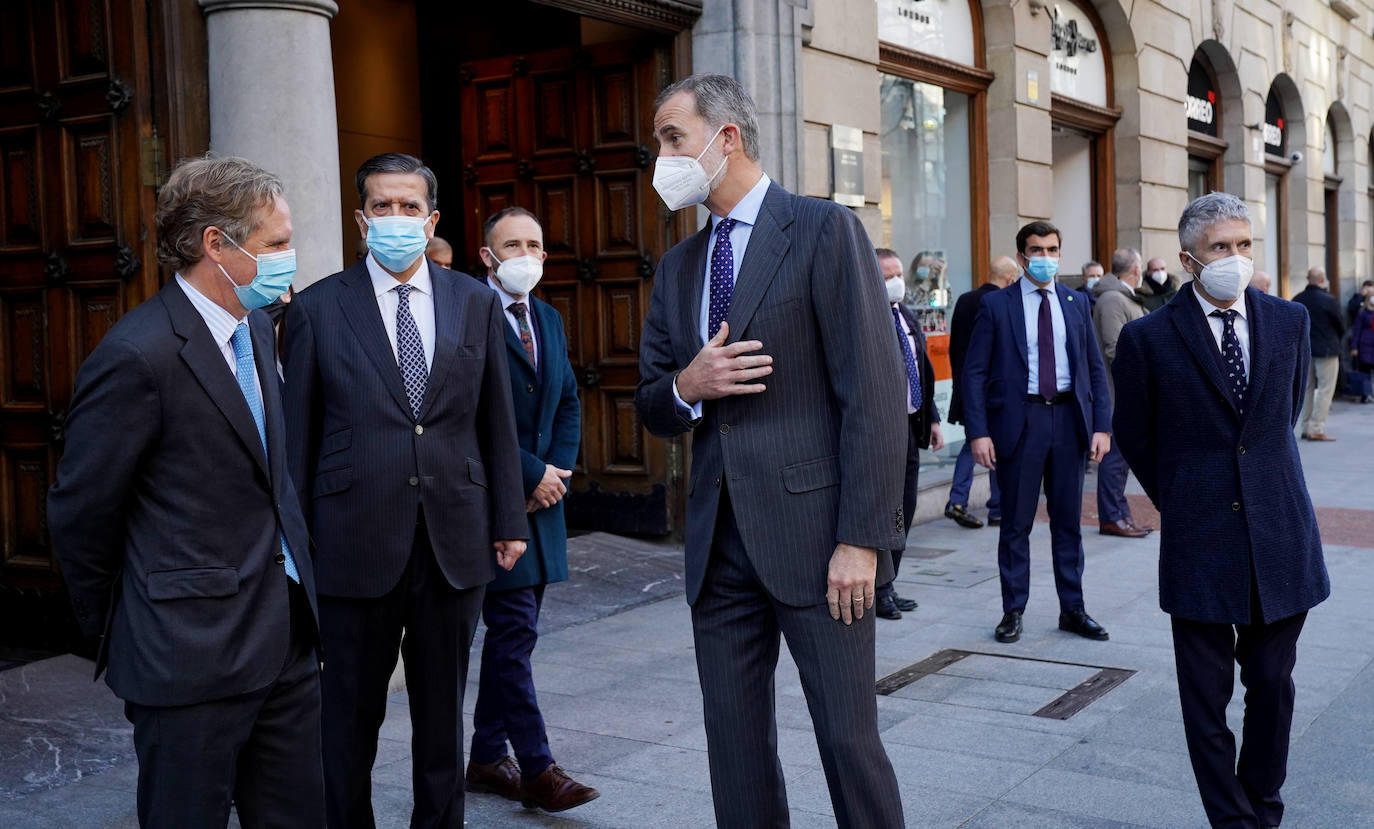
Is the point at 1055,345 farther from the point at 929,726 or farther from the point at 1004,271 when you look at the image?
the point at 1004,271

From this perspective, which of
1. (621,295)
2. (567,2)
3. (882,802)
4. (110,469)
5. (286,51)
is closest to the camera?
(110,469)

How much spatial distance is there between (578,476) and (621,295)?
129 centimetres

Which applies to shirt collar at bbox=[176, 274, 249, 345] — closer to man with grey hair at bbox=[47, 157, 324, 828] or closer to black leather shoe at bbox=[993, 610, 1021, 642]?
man with grey hair at bbox=[47, 157, 324, 828]

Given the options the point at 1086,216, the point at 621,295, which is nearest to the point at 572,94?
the point at 621,295

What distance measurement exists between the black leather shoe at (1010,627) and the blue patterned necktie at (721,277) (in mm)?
3886

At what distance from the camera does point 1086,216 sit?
49.7 feet

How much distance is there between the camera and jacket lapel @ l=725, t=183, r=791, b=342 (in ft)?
10.4

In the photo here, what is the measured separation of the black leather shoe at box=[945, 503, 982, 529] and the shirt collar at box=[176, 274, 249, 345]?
7920mm

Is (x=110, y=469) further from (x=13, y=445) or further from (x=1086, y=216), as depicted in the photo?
(x=1086, y=216)

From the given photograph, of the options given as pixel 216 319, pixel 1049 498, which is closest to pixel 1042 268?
pixel 1049 498

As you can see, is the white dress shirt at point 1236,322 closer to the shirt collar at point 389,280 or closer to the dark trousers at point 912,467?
the shirt collar at point 389,280

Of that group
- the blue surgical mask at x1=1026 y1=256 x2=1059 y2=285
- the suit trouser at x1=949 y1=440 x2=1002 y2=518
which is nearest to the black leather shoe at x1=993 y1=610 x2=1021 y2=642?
the blue surgical mask at x1=1026 y1=256 x2=1059 y2=285

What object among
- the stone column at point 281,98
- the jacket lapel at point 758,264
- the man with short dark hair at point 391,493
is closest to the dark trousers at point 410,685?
the man with short dark hair at point 391,493

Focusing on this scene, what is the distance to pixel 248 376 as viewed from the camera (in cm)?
307
